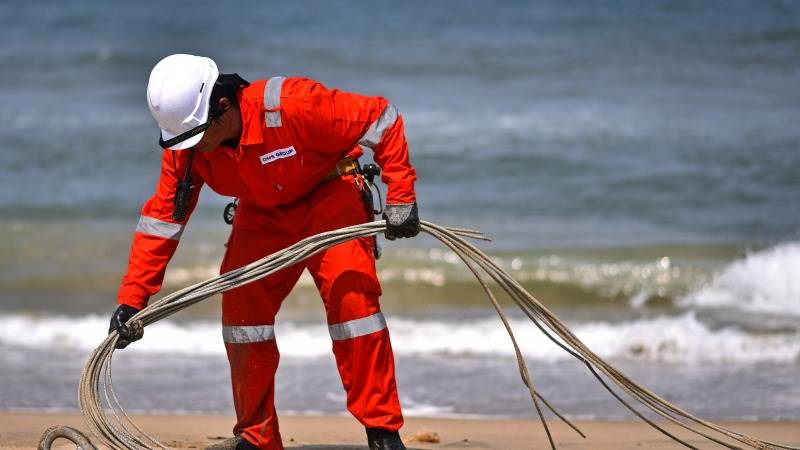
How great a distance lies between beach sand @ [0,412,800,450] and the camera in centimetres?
498

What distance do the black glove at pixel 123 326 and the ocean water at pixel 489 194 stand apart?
2022 mm

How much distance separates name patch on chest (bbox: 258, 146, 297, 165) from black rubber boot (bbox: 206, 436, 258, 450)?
1.09 meters

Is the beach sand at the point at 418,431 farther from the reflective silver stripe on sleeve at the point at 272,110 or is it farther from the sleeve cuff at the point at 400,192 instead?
the reflective silver stripe on sleeve at the point at 272,110

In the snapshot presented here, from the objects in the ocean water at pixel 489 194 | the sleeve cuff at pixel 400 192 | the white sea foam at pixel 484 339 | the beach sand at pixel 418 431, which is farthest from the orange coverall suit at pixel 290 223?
the white sea foam at pixel 484 339

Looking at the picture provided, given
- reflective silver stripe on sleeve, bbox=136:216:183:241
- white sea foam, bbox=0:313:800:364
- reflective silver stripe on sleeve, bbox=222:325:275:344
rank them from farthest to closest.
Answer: white sea foam, bbox=0:313:800:364 → reflective silver stripe on sleeve, bbox=222:325:275:344 → reflective silver stripe on sleeve, bbox=136:216:183:241

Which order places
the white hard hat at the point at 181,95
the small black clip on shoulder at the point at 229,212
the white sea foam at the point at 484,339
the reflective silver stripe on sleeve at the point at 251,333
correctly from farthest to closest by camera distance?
the white sea foam at the point at 484,339
the small black clip on shoulder at the point at 229,212
the reflective silver stripe on sleeve at the point at 251,333
the white hard hat at the point at 181,95

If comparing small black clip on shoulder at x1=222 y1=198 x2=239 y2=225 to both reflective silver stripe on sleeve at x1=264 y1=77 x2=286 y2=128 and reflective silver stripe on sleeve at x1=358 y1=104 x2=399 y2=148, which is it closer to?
reflective silver stripe on sleeve at x1=264 y1=77 x2=286 y2=128

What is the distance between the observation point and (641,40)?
18.5 metres

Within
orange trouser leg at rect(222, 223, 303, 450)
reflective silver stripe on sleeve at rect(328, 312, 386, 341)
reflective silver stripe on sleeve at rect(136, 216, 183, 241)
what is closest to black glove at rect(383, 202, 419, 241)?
reflective silver stripe on sleeve at rect(328, 312, 386, 341)

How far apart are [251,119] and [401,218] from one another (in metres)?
0.61

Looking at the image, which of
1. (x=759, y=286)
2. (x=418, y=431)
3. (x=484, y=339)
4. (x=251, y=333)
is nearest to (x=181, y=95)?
(x=251, y=333)

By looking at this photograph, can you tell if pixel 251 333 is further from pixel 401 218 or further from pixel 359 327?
pixel 401 218

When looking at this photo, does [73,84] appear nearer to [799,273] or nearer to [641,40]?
[641,40]

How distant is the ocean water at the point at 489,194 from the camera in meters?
6.88
